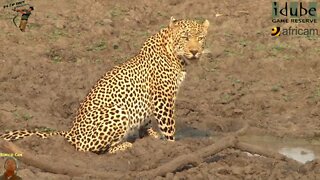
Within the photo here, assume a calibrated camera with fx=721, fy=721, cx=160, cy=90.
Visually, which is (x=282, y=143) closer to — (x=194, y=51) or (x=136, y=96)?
(x=194, y=51)

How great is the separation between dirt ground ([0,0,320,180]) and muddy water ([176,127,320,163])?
0.09 m

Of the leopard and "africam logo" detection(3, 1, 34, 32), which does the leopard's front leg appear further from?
"africam logo" detection(3, 1, 34, 32)

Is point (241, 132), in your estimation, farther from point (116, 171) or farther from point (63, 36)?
point (63, 36)

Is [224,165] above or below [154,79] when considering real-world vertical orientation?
below

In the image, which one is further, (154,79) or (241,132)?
(241,132)

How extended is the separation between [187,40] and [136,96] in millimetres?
1067

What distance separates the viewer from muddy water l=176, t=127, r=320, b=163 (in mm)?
11258

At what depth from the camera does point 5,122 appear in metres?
10.8

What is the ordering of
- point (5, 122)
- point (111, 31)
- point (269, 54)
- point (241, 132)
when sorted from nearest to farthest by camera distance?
point (5, 122)
point (241, 132)
point (269, 54)
point (111, 31)

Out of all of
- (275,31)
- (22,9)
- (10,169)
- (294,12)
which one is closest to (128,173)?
(10,169)

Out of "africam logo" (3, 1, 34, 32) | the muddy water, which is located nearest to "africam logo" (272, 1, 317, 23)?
"africam logo" (3, 1, 34, 32)

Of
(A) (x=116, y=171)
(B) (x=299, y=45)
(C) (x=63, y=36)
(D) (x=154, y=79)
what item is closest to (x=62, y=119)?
(D) (x=154, y=79)

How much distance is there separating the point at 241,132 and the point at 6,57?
5652 millimetres

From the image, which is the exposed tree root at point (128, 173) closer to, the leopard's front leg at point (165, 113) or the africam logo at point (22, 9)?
the leopard's front leg at point (165, 113)
